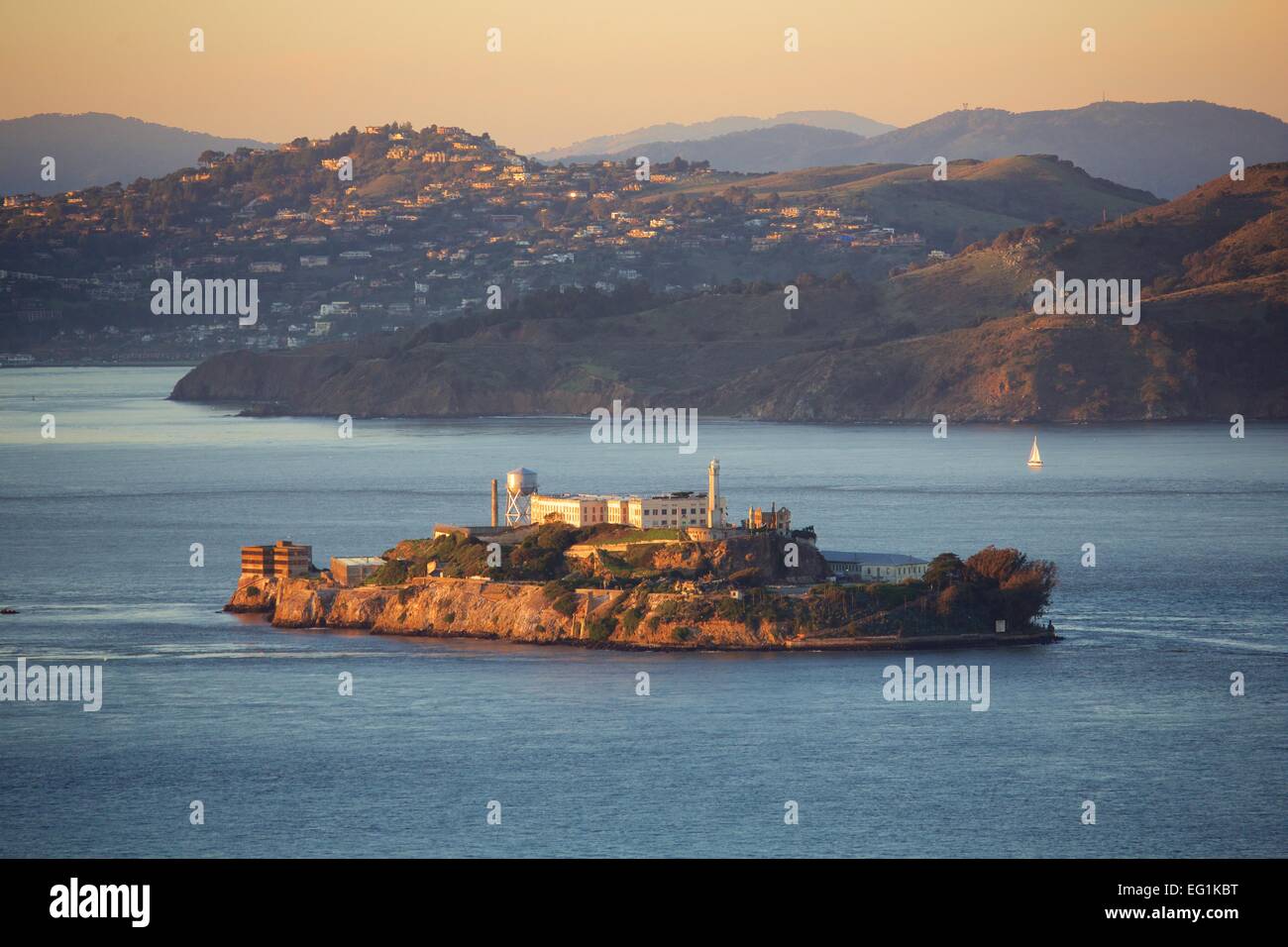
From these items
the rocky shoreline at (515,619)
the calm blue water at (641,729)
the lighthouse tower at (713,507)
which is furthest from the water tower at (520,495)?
the calm blue water at (641,729)

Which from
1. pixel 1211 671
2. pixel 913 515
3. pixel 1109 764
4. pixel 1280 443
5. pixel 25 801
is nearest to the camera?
pixel 25 801

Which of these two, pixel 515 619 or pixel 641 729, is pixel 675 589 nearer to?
pixel 515 619

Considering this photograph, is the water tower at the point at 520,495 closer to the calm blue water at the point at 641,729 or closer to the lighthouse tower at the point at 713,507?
the lighthouse tower at the point at 713,507

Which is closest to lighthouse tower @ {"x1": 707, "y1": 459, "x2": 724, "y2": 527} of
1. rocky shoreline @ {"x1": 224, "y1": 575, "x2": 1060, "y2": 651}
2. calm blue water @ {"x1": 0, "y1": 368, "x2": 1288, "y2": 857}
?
rocky shoreline @ {"x1": 224, "y1": 575, "x2": 1060, "y2": 651}

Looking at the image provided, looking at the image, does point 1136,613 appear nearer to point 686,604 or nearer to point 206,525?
point 686,604

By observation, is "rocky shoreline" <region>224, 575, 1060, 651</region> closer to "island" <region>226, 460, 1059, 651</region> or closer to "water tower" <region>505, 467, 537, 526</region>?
"island" <region>226, 460, 1059, 651</region>

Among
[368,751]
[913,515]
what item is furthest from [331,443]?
[368,751]

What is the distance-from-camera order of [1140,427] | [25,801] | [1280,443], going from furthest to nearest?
[1140,427]
[1280,443]
[25,801]

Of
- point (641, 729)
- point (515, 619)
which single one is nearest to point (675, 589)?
point (515, 619)
